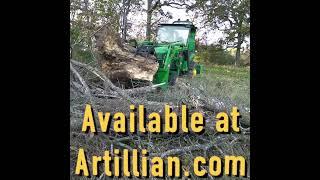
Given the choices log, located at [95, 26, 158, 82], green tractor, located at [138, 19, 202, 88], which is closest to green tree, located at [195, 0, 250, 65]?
green tractor, located at [138, 19, 202, 88]

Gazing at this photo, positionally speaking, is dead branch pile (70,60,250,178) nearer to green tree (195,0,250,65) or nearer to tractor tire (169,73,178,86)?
tractor tire (169,73,178,86)

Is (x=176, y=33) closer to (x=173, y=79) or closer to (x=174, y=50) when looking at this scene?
(x=174, y=50)

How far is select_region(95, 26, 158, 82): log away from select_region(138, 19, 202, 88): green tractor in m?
0.33

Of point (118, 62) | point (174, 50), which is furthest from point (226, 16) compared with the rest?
Answer: point (118, 62)

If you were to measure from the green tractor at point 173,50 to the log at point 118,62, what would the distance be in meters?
0.33

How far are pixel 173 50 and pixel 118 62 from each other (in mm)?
1252

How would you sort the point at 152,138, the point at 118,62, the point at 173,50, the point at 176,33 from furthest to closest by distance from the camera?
the point at 176,33 → the point at 173,50 → the point at 118,62 → the point at 152,138

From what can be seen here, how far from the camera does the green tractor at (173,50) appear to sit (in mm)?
5555

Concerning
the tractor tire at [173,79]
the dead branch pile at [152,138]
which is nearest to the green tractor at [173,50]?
the tractor tire at [173,79]

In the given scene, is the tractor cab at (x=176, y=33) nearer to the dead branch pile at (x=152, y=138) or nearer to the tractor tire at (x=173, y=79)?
the tractor tire at (x=173, y=79)

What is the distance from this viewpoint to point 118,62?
5.03 m

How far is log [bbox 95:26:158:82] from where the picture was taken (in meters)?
4.93
